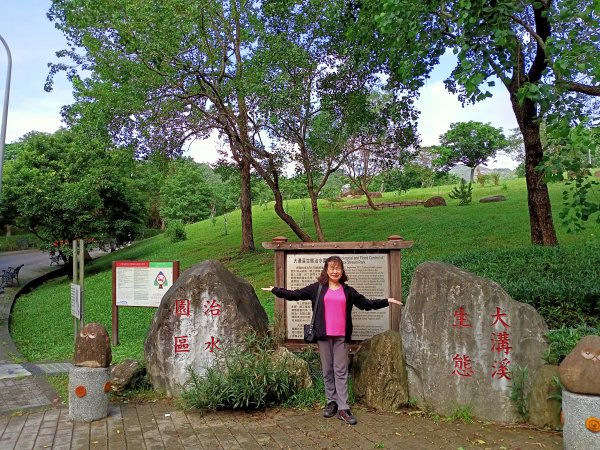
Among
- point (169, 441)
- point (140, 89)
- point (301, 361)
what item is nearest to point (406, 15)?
point (301, 361)

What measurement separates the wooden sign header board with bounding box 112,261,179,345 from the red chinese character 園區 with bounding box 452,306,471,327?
5371mm

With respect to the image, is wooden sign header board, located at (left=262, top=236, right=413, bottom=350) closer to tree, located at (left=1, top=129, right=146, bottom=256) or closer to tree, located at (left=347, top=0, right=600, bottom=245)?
tree, located at (left=347, top=0, right=600, bottom=245)

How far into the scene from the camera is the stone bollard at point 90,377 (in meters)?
5.57

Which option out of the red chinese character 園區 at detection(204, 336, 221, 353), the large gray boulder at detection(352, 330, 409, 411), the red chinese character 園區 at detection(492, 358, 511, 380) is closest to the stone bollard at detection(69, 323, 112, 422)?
the red chinese character 園區 at detection(204, 336, 221, 353)

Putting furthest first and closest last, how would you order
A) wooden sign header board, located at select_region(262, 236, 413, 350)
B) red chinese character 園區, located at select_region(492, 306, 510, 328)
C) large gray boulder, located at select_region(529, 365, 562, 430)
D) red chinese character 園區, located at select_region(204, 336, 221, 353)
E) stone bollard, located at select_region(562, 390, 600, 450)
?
wooden sign header board, located at select_region(262, 236, 413, 350), red chinese character 園區, located at select_region(204, 336, 221, 353), red chinese character 園區, located at select_region(492, 306, 510, 328), large gray boulder, located at select_region(529, 365, 562, 430), stone bollard, located at select_region(562, 390, 600, 450)

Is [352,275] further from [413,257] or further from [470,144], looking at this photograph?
[470,144]

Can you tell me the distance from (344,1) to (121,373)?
10108 mm

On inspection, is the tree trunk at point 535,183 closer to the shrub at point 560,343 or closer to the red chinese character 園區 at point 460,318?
the shrub at point 560,343

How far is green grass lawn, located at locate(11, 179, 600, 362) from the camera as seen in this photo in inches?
321

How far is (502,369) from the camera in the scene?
541cm

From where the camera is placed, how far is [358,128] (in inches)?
675

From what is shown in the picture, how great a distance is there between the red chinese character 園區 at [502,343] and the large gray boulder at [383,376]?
0.99m

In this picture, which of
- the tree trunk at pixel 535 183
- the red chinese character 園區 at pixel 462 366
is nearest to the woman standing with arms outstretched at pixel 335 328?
the red chinese character 園區 at pixel 462 366

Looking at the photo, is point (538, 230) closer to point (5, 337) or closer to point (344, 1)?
point (344, 1)
